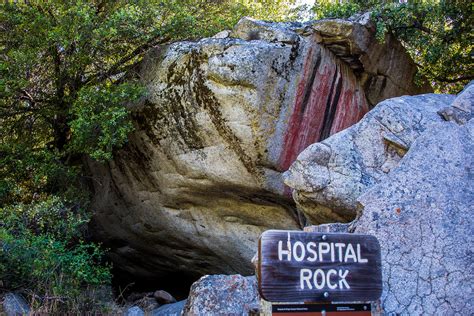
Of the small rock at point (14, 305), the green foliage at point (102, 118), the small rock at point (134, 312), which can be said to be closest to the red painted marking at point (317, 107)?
the green foliage at point (102, 118)

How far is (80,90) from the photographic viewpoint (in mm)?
8953

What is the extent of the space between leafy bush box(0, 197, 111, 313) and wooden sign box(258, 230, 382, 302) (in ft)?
13.6

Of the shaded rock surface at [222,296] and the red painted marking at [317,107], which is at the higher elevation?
the red painted marking at [317,107]

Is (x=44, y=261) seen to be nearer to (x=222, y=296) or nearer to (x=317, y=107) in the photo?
(x=222, y=296)

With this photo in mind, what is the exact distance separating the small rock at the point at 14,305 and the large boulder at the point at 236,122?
10.4 feet

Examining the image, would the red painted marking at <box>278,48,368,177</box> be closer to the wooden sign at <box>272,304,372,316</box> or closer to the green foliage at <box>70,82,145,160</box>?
the green foliage at <box>70,82,145,160</box>

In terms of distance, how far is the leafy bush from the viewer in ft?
22.0

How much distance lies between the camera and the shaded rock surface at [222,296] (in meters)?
5.34

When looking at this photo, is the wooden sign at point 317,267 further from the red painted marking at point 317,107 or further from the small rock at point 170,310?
the small rock at point 170,310

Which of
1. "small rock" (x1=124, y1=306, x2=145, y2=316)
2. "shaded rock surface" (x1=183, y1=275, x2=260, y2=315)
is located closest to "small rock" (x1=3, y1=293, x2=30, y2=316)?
"small rock" (x1=124, y1=306, x2=145, y2=316)

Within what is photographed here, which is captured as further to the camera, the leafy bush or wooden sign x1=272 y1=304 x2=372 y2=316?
the leafy bush

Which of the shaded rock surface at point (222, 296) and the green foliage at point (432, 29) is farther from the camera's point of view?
the green foliage at point (432, 29)

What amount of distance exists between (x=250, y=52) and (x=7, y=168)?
4418mm

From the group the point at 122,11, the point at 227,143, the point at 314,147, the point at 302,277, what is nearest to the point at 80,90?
the point at 122,11
